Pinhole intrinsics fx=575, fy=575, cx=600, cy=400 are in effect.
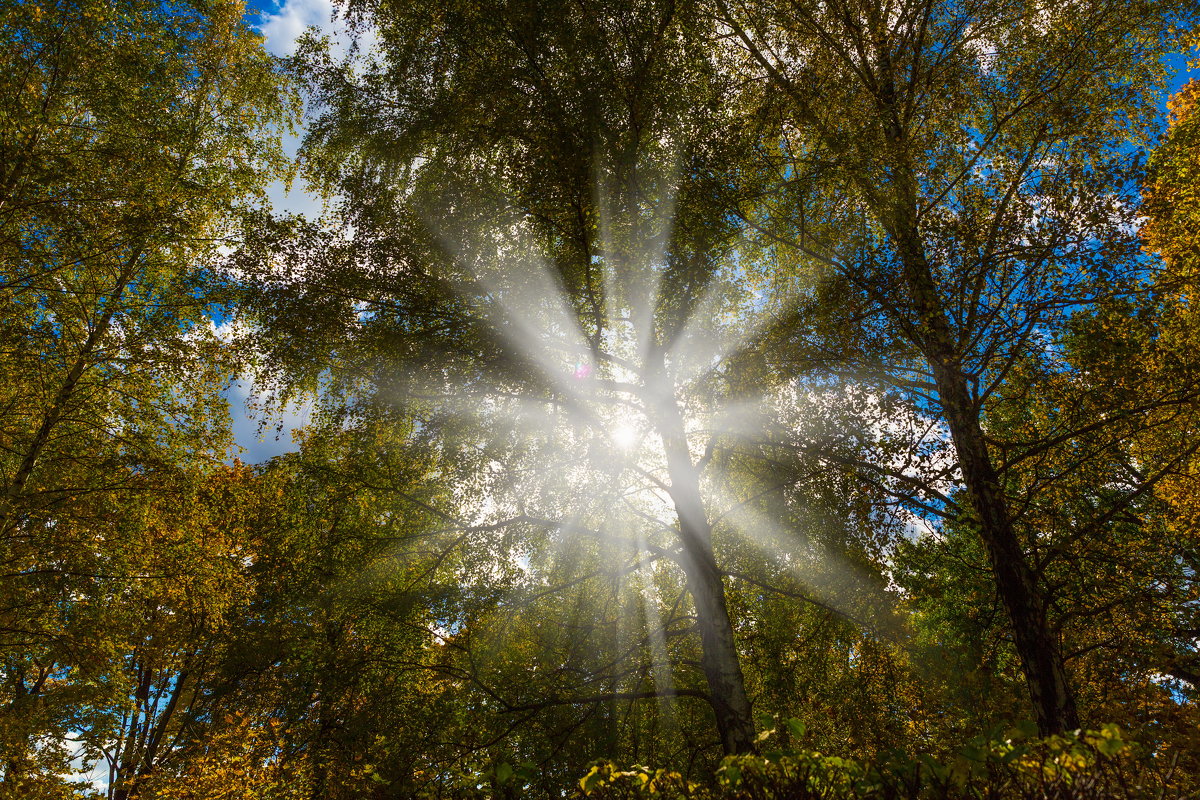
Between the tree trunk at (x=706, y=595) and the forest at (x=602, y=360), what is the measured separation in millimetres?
52

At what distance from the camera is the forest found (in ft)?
22.4

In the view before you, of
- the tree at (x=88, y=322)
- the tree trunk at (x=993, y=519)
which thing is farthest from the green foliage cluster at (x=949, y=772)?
the tree at (x=88, y=322)

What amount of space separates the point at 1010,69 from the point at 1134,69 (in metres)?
1.72

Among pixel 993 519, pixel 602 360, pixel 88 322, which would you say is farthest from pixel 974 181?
pixel 88 322

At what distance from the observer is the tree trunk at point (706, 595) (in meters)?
6.95

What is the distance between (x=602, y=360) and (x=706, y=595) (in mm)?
4014

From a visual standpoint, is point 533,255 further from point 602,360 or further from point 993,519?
point 993,519

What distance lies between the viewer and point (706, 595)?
7.86 metres

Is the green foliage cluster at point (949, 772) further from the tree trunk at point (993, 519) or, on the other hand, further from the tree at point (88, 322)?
the tree at point (88, 322)

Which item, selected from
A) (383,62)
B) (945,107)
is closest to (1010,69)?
(945,107)

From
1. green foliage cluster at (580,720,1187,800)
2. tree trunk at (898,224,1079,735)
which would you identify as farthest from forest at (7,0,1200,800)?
green foliage cluster at (580,720,1187,800)

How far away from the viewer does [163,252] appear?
10.5 meters

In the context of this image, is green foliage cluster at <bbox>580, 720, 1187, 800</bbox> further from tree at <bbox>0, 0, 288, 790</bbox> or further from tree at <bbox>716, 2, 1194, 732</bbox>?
tree at <bbox>0, 0, 288, 790</bbox>

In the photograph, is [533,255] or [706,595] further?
[533,255]
